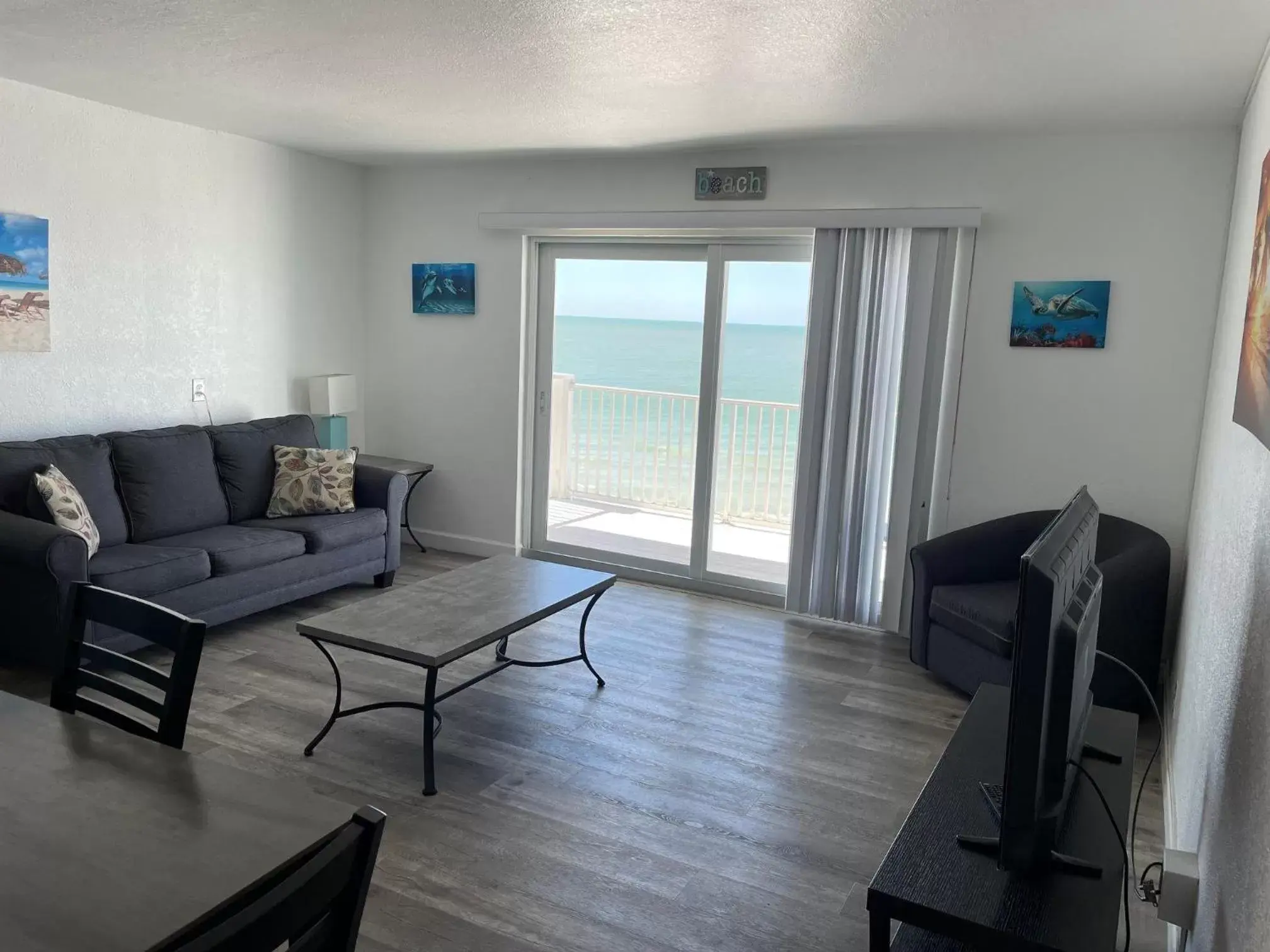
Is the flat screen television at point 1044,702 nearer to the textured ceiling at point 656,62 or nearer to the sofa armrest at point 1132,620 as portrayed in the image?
the textured ceiling at point 656,62

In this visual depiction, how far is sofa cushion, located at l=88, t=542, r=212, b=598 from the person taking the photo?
3.77m

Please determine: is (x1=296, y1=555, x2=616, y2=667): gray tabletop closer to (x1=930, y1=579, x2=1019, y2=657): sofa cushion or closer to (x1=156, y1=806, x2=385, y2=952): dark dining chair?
(x1=930, y1=579, x2=1019, y2=657): sofa cushion

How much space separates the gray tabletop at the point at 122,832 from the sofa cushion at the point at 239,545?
102 inches

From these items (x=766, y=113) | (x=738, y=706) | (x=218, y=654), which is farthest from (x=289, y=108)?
(x=738, y=706)

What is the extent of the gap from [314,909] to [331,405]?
202 inches

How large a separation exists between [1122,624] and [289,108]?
4.38 m

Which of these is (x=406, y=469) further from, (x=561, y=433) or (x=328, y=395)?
(x=561, y=433)

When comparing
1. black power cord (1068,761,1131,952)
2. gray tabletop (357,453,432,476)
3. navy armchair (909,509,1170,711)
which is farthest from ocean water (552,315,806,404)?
black power cord (1068,761,1131,952)

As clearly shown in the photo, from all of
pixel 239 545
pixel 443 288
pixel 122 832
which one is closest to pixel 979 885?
pixel 122 832

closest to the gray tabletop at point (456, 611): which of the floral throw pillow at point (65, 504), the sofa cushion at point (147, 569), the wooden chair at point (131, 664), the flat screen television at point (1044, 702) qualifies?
the sofa cushion at point (147, 569)

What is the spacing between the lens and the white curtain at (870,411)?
462 cm

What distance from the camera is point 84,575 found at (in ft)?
11.9

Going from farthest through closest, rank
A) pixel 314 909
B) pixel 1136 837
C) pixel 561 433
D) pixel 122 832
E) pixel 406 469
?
pixel 561 433 < pixel 406 469 < pixel 1136 837 < pixel 122 832 < pixel 314 909

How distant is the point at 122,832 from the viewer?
4.58ft
